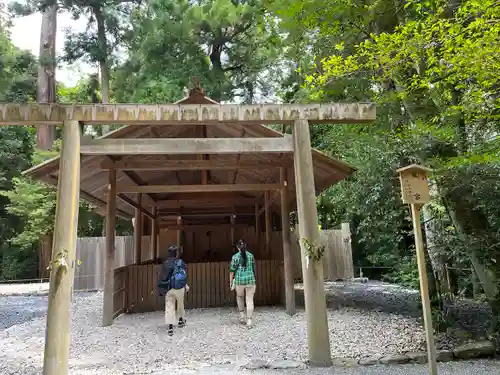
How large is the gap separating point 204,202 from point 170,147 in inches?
264

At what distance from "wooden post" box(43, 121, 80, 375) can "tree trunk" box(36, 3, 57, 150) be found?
626 inches

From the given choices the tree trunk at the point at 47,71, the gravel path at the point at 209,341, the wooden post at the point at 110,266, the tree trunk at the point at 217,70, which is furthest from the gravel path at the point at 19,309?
the tree trunk at the point at 217,70

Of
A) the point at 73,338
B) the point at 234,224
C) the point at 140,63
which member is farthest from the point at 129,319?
the point at 140,63

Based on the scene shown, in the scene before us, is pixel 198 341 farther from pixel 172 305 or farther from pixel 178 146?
pixel 178 146

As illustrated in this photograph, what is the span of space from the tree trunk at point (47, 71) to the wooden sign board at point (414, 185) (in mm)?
18551

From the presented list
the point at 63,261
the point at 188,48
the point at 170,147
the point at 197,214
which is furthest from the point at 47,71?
the point at 63,261

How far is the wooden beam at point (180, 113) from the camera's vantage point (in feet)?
15.0

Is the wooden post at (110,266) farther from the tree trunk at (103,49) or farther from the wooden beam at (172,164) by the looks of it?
the tree trunk at (103,49)

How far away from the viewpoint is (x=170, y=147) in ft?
15.8

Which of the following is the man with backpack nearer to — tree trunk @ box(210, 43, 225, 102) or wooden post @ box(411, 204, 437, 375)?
wooden post @ box(411, 204, 437, 375)

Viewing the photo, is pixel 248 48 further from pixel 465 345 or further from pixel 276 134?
pixel 465 345

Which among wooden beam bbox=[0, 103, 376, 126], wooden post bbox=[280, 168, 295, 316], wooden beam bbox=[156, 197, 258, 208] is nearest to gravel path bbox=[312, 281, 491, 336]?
wooden post bbox=[280, 168, 295, 316]

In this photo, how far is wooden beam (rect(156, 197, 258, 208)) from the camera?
426 inches

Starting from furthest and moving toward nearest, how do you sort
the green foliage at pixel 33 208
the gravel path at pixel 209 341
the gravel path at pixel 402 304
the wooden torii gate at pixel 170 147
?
the green foliage at pixel 33 208 → the gravel path at pixel 402 304 → the gravel path at pixel 209 341 → the wooden torii gate at pixel 170 147
